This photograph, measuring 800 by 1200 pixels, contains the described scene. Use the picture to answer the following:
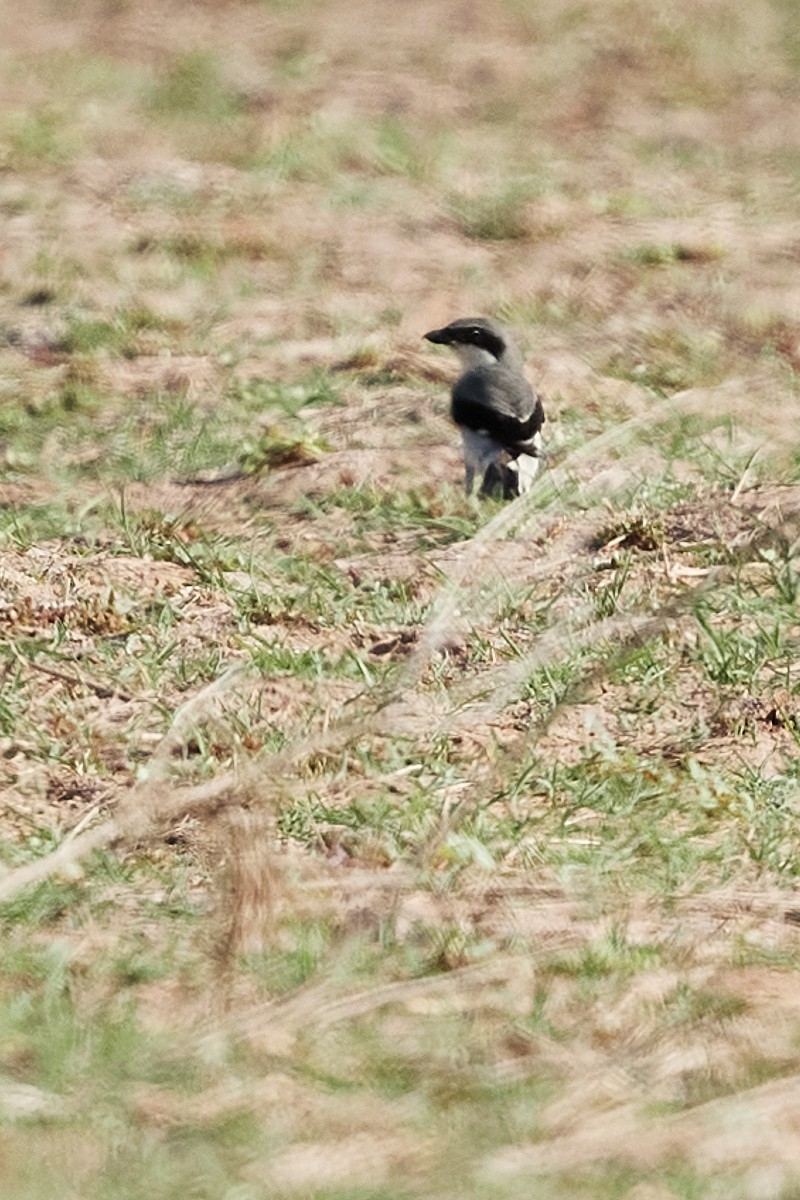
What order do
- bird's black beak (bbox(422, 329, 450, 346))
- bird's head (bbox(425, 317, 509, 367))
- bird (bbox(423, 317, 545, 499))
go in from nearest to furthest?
bird (bbox(423, 317, 545, 499)) < bird's head (bbox(425, 317, 509, 367)) < bird's black beak (bbox(422, 329, 450, 346))

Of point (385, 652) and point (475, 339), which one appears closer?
point (385, 652)

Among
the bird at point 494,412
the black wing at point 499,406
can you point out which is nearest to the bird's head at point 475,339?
the bird at point 494,412

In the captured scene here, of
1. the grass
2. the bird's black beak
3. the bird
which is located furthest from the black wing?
the bird's black beak

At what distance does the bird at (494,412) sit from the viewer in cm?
769

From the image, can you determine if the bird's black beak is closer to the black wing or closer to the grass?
the grass

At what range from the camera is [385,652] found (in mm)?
6426

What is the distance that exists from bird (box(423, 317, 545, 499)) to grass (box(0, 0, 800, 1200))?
0.50 feet

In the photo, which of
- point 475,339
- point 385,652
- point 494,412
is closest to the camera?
point 385,652

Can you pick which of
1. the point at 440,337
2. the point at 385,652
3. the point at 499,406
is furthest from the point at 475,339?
the point at 385,652

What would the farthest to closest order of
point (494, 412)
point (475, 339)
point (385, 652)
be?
point (475, 339) < point (494, 412) < point (385, 652)

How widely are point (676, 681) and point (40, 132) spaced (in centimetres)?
656

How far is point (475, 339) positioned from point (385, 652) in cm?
237

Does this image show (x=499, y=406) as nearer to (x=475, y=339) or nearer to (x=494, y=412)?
(x=494, y=412)

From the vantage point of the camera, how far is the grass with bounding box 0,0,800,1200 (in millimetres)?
4109
